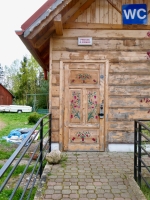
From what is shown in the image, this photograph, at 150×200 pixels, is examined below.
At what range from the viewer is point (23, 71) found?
34.2 metres

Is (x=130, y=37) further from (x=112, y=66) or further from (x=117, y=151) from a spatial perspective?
(x=117, y=151)

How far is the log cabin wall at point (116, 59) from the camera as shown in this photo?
5613 mm

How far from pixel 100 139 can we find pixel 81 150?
1.79ft

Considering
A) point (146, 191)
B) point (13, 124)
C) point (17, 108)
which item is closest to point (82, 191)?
point (146, 191)

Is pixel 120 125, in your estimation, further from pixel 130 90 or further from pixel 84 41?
pixel 84 41

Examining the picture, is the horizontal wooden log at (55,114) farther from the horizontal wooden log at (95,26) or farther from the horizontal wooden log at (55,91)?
the horizontal wooden log at (95,26)

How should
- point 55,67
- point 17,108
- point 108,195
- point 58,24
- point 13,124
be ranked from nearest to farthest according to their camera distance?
point 108,195, point 58,24, point 55,67, point 13,124, point 17,108

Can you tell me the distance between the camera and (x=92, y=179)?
390cm

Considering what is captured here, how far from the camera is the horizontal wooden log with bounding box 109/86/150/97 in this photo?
18.6 ft

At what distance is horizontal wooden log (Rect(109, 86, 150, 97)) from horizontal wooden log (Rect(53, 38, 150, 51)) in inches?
37.2

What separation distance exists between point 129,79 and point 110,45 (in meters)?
0.97

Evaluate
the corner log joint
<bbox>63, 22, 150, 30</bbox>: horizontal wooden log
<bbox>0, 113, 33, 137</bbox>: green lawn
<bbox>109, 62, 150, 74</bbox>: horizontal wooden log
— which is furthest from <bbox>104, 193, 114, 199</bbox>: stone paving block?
<bbox>0, 113, 33, 137</bbox>: green lawn

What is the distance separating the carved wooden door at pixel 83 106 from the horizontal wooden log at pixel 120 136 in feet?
0.75

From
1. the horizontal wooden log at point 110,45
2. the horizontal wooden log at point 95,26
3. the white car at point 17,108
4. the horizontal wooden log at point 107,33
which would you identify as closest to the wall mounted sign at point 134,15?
the horizontal wooden log at point 95,26
